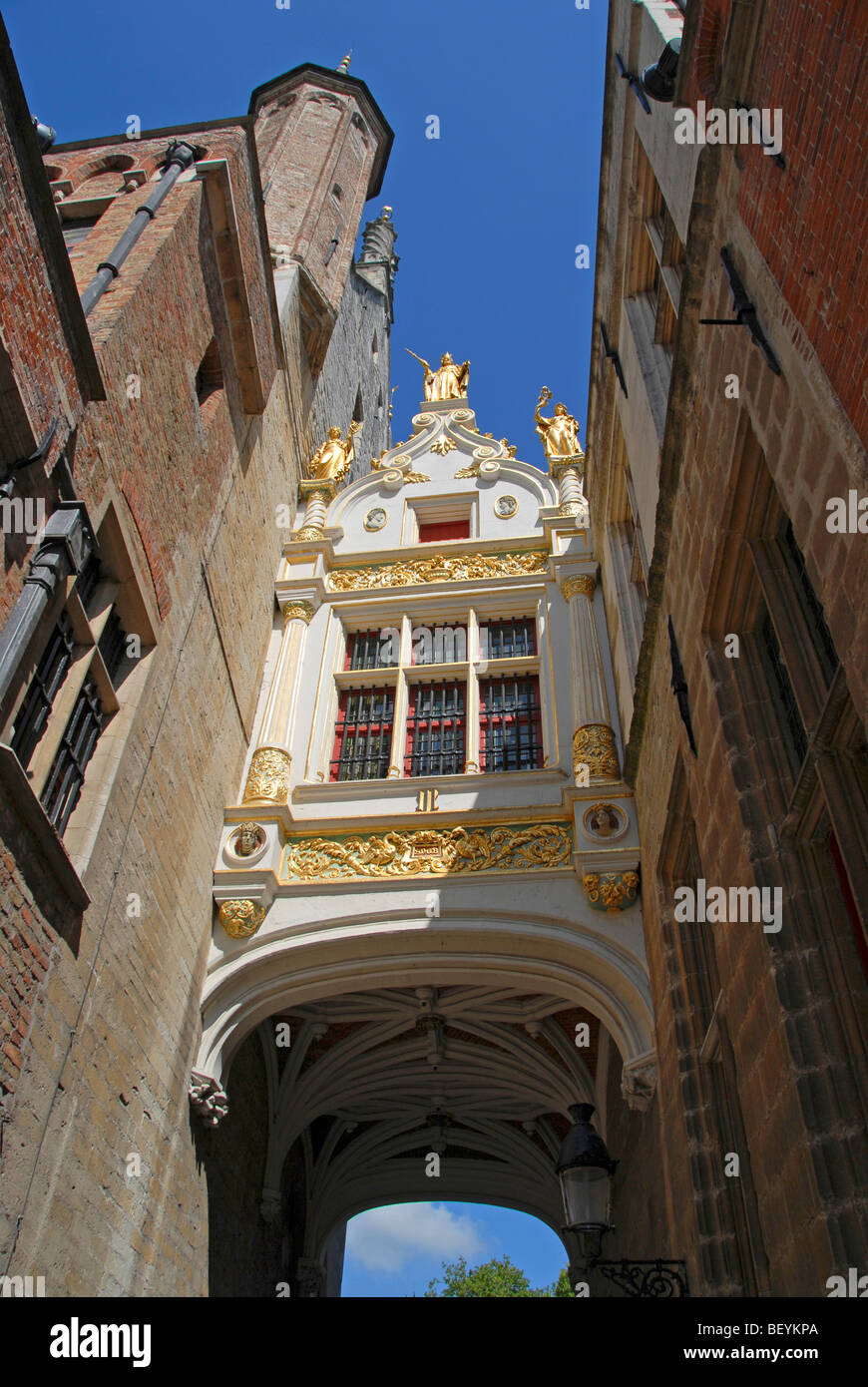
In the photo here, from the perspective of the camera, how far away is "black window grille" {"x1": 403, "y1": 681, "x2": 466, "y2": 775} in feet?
38.7

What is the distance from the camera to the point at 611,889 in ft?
31.0

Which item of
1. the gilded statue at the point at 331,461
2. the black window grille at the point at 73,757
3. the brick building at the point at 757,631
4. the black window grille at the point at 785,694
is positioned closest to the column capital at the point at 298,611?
the gilded statue at the point at 331,461

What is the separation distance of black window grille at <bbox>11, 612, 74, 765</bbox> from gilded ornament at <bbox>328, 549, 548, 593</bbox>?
627cm

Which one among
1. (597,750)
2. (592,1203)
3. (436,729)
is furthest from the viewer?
(436,729)

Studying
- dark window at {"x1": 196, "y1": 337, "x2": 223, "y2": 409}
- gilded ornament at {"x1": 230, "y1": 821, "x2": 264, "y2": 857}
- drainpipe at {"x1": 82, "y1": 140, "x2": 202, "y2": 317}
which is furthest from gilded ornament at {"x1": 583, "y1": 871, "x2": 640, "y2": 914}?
dark window at {"x1": 196, "y1": 337, "x2": 223, "y2": 409}

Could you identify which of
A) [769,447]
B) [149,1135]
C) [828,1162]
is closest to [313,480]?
[149,1135]

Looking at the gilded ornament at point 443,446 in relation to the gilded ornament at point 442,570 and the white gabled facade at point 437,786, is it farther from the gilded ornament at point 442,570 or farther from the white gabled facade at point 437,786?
the gilded ornament at point 442,570

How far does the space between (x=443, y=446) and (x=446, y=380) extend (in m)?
2.68

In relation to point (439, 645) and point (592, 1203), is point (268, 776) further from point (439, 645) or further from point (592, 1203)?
point (592, 1203)

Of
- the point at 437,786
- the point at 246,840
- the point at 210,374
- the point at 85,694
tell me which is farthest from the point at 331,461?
the point at 85,694

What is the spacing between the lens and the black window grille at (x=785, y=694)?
19.5 ft

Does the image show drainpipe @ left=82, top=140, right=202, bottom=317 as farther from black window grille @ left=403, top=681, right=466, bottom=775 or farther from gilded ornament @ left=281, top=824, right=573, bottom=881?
black window grille @ left=403, top=681, right=466, bottom=775

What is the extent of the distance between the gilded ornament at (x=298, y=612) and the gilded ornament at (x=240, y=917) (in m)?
4.33
